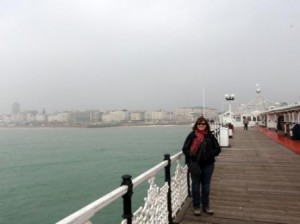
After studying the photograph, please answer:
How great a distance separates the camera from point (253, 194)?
584 centimetres

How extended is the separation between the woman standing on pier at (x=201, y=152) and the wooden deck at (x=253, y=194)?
1.17 feet

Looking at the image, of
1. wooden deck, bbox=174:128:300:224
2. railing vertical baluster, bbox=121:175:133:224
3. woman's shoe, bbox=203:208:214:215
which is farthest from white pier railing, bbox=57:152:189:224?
woman's shoe, bbox=203:208:214:215

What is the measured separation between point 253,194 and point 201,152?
7.06 feet

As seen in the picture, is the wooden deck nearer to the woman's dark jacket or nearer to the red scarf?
the woman's dark jacket

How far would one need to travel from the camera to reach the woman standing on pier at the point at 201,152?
178 inches

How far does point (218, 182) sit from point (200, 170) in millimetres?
2497

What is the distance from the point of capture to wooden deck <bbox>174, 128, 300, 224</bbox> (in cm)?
457

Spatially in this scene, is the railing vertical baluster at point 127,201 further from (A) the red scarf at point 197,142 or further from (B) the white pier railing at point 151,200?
(A) the red scarf at point 197,142

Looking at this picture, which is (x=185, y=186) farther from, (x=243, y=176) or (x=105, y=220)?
(x=105, y=220)

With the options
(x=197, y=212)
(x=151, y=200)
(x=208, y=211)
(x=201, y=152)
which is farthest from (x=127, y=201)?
(x=208, y=211)

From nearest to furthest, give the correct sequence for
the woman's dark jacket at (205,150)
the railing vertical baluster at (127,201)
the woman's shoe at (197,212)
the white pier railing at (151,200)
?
1. the white pier railing at (151,200)
2. the railing vertical baluster at (127,201)
3. the woman's dark jacket at (205,150)
4. the woman's shoe at (197,212)

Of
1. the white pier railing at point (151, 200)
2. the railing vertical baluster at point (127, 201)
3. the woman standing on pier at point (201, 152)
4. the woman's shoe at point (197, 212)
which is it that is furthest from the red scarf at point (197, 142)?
the railing vertical baluster at point (127, 201)

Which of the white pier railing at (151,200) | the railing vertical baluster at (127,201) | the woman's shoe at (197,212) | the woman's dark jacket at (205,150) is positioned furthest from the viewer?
the woman's shoe at (197,212)

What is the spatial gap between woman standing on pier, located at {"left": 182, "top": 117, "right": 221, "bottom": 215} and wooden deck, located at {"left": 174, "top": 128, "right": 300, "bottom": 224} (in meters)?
0.36
